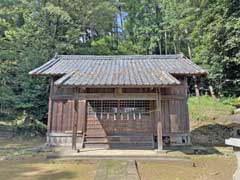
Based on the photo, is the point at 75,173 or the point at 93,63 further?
the point at 93,63

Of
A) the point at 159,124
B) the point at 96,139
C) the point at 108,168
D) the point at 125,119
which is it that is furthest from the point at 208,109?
the point at 108,168

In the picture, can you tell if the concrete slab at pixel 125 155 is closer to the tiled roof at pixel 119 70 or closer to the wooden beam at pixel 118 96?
the wooden beam at pixel 118 96

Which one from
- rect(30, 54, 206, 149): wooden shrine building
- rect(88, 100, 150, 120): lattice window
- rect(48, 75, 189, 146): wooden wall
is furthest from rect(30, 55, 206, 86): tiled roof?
rect(88, 100, 150, 120): lattice window

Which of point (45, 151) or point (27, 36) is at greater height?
point (27, 36)

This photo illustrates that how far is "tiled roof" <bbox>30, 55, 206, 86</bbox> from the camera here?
9391 millimetres

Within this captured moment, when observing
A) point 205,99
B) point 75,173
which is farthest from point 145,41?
point 75,173

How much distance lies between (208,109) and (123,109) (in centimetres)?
944

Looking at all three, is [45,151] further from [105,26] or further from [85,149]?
[105,26]

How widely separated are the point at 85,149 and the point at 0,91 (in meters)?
7.03

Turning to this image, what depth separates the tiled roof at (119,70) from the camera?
9391 millimetres

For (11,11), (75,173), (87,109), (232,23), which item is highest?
(11,11)

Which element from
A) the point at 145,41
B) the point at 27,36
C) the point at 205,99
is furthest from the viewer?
the point at 145,41

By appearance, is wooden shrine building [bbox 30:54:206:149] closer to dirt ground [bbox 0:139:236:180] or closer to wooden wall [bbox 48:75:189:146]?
wooden wall [bbox 48:75:189:146]

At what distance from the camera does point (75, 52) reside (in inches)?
744
